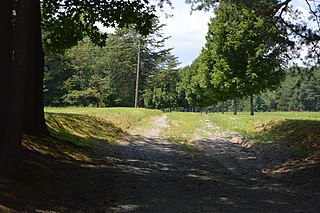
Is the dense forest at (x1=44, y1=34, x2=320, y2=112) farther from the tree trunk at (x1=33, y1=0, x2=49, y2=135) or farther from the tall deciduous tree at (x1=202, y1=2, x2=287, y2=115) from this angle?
the tree trunk at (x1=33, y1=0, x2=49, y2=135)

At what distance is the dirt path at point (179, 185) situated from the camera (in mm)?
7156

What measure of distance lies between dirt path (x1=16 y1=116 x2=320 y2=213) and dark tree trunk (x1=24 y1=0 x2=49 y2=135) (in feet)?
8.45

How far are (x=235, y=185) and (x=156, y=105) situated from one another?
222 ft

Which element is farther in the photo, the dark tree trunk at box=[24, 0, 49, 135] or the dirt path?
the dark tree trunk at box=[24, 0, 49, 135]

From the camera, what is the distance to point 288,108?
109 meters

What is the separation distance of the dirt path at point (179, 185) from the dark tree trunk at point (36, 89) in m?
2.57

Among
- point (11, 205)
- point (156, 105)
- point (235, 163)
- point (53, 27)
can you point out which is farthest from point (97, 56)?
point (11, 205)

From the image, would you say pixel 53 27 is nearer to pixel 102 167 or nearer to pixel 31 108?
pixel 31 108

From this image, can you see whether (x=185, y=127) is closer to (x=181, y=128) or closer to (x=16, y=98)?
(x=181, y=128)

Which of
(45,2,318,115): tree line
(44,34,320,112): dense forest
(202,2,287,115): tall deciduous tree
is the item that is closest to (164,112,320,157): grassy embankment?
(45,2,318,115): tree line

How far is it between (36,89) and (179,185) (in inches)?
286

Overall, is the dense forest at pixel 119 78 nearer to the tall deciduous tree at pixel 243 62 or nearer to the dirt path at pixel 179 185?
the tall deciduous tree at pixel 243 62

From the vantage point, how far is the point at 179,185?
30.8 ft

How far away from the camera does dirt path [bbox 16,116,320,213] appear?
7.16m
